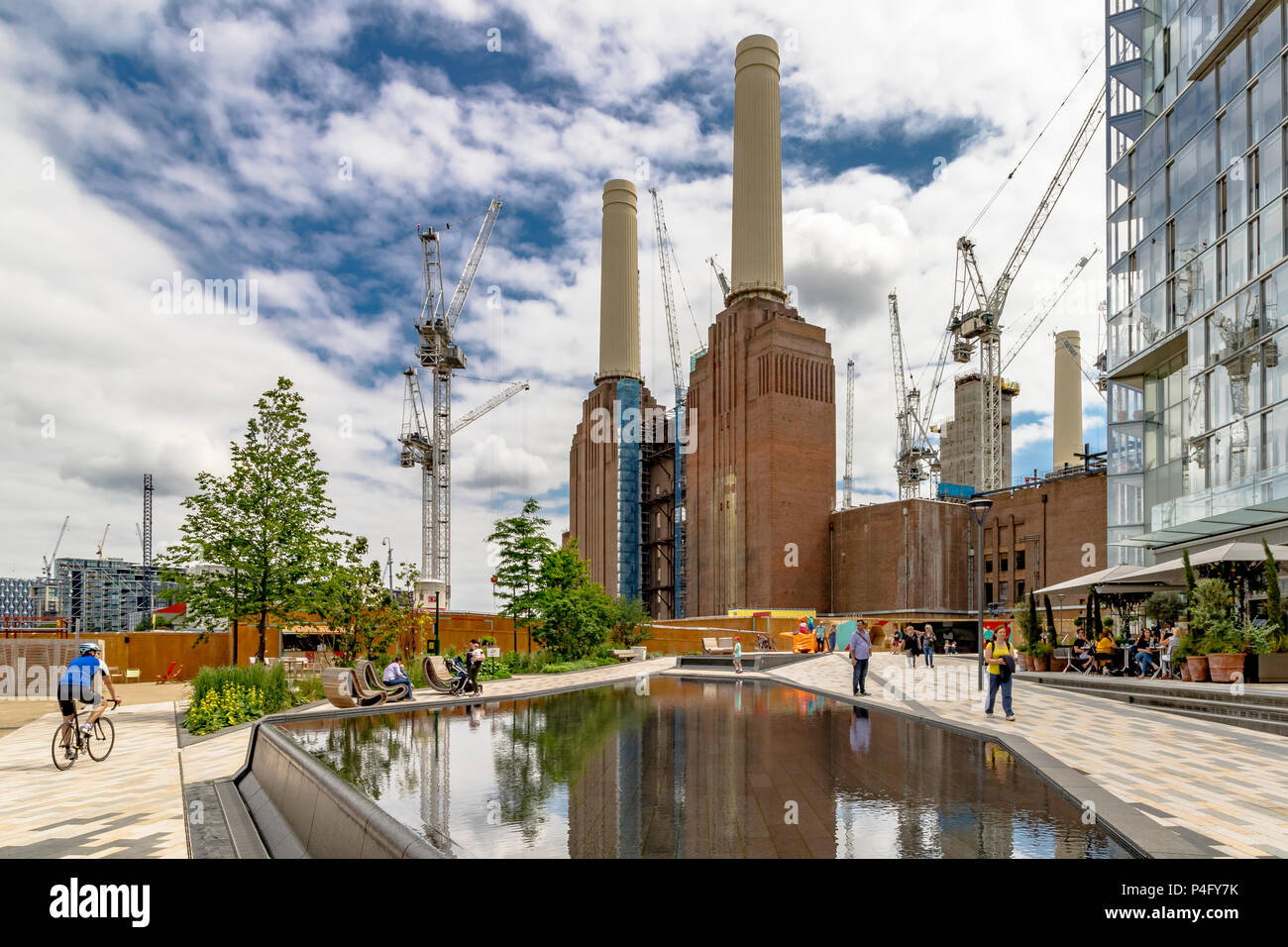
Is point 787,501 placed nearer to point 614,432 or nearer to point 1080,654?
point 614,432

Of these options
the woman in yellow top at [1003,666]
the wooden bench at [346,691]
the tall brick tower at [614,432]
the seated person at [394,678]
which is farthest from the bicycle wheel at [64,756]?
the tall brick tower at [614,432]

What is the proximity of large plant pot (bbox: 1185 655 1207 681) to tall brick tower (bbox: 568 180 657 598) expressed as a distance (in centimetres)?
8355

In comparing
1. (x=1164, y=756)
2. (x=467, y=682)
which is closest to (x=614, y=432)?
(x=467, y=682)

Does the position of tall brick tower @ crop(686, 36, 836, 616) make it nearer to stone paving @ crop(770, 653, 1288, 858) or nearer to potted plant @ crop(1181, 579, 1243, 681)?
stone paving @ crop(770, 653, 1288, 858)

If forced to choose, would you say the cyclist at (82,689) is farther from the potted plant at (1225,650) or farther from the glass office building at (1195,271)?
the glass office building at (1195,271)

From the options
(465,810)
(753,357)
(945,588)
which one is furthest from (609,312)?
(465,810)

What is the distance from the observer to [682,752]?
11156 mm

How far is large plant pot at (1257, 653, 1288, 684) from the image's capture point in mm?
16781

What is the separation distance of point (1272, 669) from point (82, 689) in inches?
810

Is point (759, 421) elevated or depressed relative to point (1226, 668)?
elevated

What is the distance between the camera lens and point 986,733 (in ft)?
41.8
